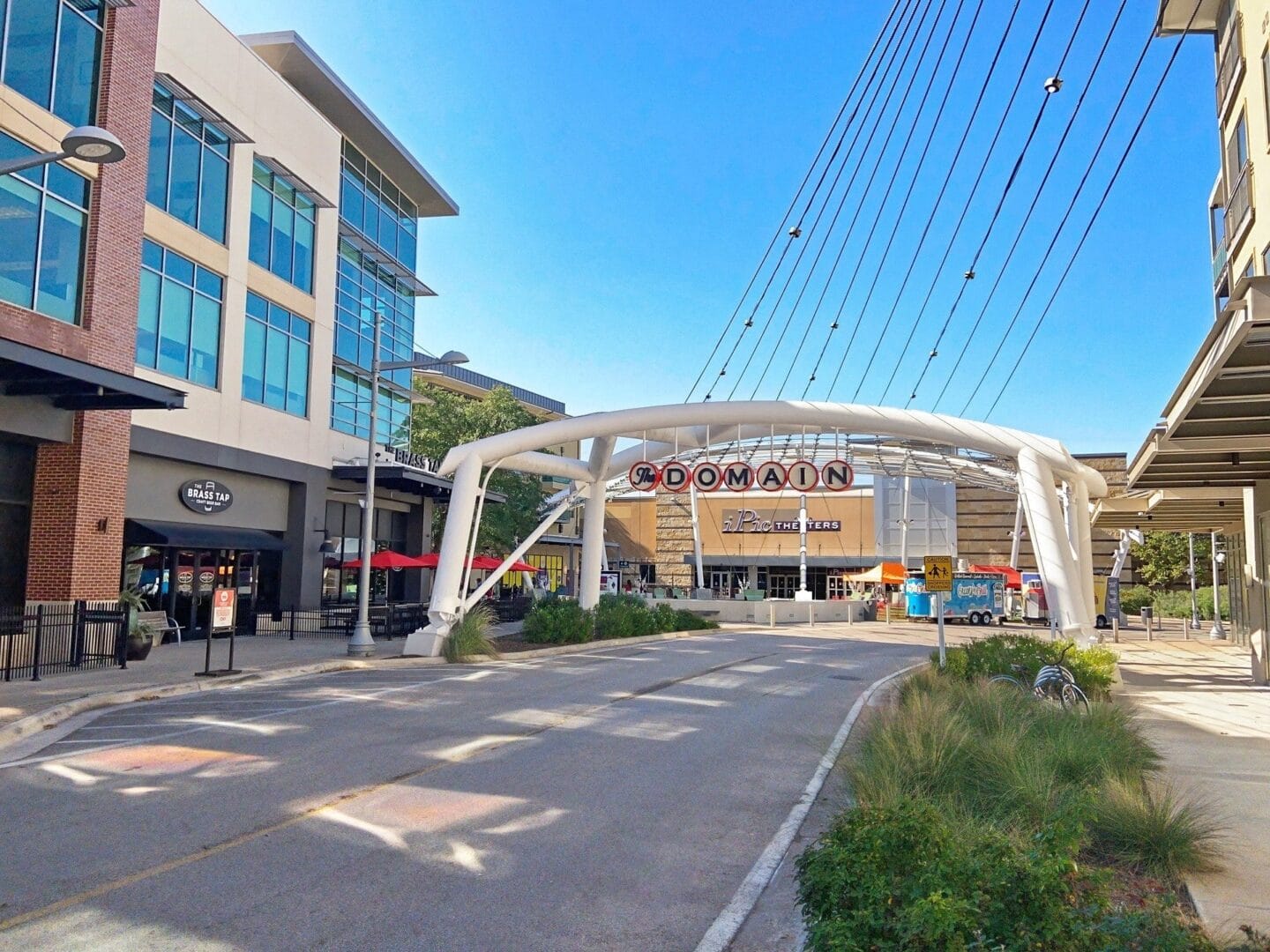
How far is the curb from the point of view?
12.3 metres

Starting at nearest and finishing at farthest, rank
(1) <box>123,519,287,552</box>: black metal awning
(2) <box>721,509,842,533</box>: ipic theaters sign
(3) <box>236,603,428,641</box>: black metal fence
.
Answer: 1. (1) <box>123,519,287,552</box>: black metal awning
2. (3) <box>236,603,428,641</box>: black metal fence
3. (2) <box>721,509,842,533</box>: ipic theaters sign

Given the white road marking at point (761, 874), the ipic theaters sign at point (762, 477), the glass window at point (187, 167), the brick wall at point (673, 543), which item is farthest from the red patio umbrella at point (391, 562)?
the brick wall at point (673, 543)

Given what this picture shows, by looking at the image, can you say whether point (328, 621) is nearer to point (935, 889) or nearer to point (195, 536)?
point (195, 536)

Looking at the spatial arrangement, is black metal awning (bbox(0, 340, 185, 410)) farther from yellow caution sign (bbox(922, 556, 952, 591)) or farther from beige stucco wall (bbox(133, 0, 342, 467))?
yellow caution sign (bbox(922, 556, 952, 591))

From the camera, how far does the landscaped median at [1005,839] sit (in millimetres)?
4352

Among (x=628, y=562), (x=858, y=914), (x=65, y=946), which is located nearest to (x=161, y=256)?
(x=65, y=946)

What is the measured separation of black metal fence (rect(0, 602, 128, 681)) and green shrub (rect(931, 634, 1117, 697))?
50.5ft

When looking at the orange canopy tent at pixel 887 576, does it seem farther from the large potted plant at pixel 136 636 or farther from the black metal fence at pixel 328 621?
the large potted plant at pixel 136 636

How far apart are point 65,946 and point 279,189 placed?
29652mm

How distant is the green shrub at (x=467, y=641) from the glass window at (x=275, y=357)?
1147 centimetres

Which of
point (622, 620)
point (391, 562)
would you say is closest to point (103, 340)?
point (391, 562)

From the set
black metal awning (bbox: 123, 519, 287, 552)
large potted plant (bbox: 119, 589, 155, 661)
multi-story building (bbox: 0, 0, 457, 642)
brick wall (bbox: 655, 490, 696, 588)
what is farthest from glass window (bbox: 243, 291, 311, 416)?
brick wall (bbox: 655, 490, 696, 588)

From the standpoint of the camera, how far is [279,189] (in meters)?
31.1

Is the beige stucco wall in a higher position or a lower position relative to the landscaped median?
higher
